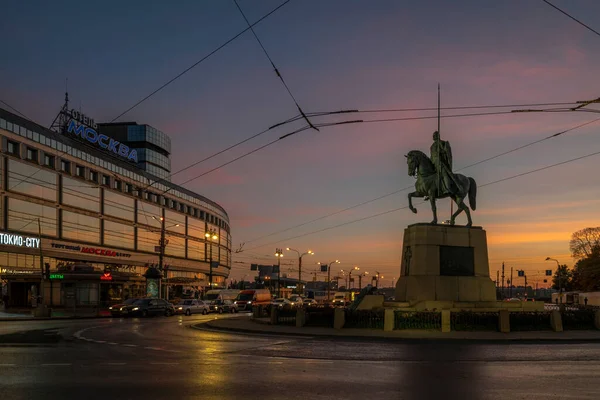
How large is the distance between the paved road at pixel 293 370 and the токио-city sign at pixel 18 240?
50798 millimetres

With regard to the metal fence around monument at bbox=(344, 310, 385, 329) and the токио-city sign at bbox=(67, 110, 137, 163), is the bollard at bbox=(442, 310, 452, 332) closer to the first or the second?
the metal fence around monument at bbox=(344, 310, 385, 329)

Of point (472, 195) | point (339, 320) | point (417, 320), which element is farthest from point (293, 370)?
point (472, 195)

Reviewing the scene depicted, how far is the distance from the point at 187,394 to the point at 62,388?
249 centimetres

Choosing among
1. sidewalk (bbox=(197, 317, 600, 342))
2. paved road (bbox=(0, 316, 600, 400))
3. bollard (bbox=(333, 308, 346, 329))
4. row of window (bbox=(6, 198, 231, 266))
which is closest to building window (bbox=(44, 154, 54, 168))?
row of window (bbox=(6, 198, 231, 266))

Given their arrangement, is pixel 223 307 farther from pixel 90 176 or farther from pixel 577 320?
pixel 577 320

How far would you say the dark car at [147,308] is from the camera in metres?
50.7


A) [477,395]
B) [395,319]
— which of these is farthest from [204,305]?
[477,395]

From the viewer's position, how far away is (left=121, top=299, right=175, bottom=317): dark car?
50.7 meters

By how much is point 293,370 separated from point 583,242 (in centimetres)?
11793

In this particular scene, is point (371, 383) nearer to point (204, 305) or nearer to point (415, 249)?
point (415, 249)

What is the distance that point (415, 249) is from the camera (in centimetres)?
3244

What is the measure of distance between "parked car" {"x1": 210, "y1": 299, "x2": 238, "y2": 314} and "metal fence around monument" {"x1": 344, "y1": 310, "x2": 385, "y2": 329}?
34166 mm

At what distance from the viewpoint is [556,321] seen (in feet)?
94.5

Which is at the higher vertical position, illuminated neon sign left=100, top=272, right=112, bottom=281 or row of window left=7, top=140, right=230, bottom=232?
row of window left=7, top=140, right=230, bottom=232
